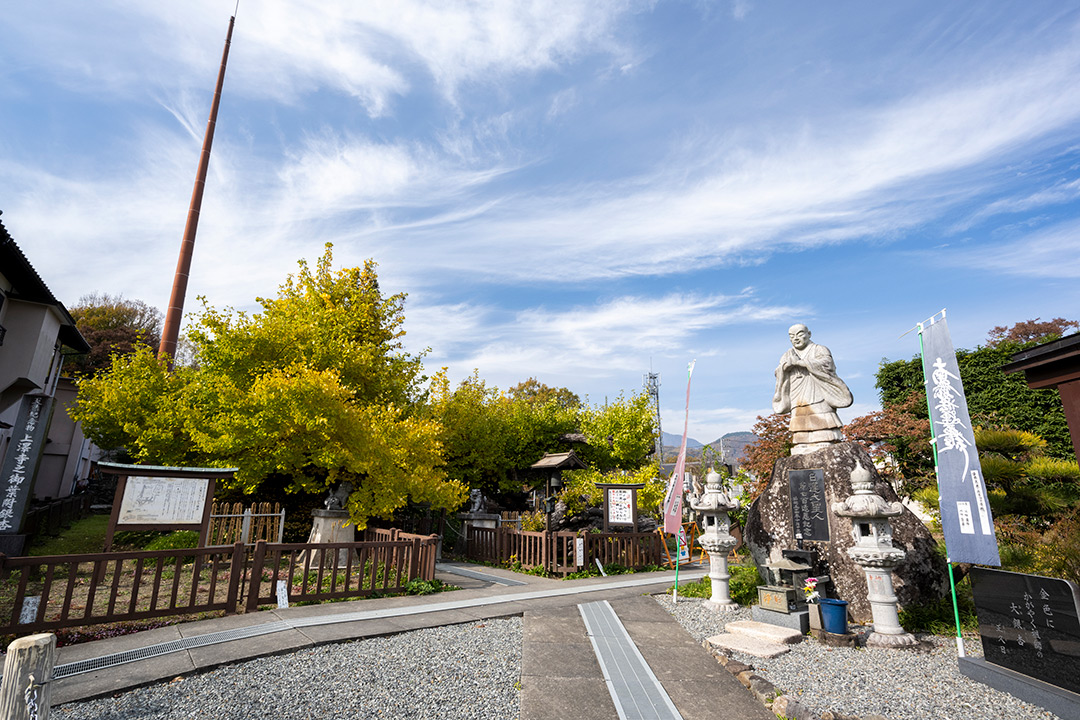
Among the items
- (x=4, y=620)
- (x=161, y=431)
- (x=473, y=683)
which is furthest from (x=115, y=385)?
(x=473, y=683)

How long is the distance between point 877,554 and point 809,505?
6.70 feet

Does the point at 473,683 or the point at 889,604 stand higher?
the point at 889,604

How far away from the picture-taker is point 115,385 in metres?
12.8

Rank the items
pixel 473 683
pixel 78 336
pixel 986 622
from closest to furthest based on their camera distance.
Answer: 1. pixel 473 683
2. pixel 986 622
3. pixel 78 336

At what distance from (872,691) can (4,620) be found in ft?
35.2

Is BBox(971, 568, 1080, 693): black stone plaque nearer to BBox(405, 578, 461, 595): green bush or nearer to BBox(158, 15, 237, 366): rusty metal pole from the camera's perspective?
BBox(405, 578, 461, 595): green bush

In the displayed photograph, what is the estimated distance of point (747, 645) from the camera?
20.8 ft

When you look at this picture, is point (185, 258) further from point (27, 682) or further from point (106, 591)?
point (27, 682)

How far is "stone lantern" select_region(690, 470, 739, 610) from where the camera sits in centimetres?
863

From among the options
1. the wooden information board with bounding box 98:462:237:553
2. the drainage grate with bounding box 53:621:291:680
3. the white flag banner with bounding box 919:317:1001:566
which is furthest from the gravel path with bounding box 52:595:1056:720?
the wooden information board with bounding box 98:462:237:553

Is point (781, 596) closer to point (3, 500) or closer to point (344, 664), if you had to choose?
point (344, 664)

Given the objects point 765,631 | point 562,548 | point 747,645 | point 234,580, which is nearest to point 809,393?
point 765,631

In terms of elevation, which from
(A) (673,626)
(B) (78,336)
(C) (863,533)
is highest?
(B) (78,336)

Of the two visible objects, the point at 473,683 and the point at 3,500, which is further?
the point at 3,500
